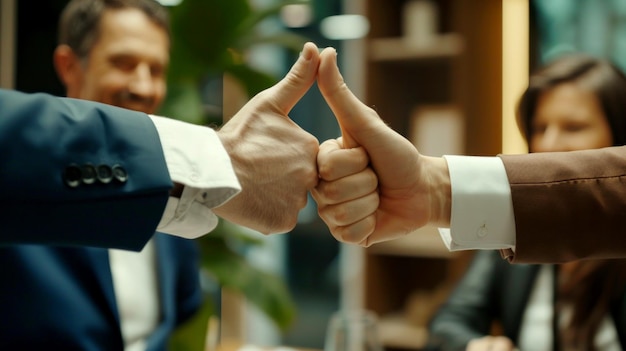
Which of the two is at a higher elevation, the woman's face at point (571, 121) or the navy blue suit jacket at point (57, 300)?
the woman's face at point (571, 121)

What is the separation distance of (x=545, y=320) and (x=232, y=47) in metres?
1.45

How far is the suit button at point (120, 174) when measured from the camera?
87 centimetres

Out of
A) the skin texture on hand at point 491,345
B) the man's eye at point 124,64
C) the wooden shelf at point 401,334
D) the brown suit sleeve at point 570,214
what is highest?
the man's eye at point 124,64

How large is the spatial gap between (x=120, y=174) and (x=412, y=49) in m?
1.93

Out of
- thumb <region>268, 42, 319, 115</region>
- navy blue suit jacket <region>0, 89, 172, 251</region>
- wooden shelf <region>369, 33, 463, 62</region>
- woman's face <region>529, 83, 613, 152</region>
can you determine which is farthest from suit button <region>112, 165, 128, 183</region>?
wooden shelf <region>369, 33, 463, 62</region>

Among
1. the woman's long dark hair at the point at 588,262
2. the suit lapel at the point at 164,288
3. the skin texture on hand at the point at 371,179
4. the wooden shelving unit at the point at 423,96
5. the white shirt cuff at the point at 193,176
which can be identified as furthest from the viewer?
the wooden shelving unit at the point at 423,96

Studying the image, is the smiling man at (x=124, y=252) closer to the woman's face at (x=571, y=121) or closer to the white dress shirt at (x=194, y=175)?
the white dress shirt at (x=194, y=175)

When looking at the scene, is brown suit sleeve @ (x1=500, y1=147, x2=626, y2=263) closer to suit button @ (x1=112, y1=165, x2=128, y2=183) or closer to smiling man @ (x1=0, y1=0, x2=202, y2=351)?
suit button @ (x1=112, y1=165, x2=128, y2=183)

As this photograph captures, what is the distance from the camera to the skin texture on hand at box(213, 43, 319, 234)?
115 cm

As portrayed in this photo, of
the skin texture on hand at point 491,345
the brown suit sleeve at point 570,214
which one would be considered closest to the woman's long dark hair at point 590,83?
the skin texture on hand at point 491,345

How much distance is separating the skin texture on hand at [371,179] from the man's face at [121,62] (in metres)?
0.88

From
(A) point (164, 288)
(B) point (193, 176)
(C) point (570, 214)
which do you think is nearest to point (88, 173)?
(B) point (193, 176)

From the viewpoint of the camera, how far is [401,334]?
261cm

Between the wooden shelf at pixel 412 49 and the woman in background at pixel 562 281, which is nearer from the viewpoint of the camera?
the woman in background at pixel 562 281
